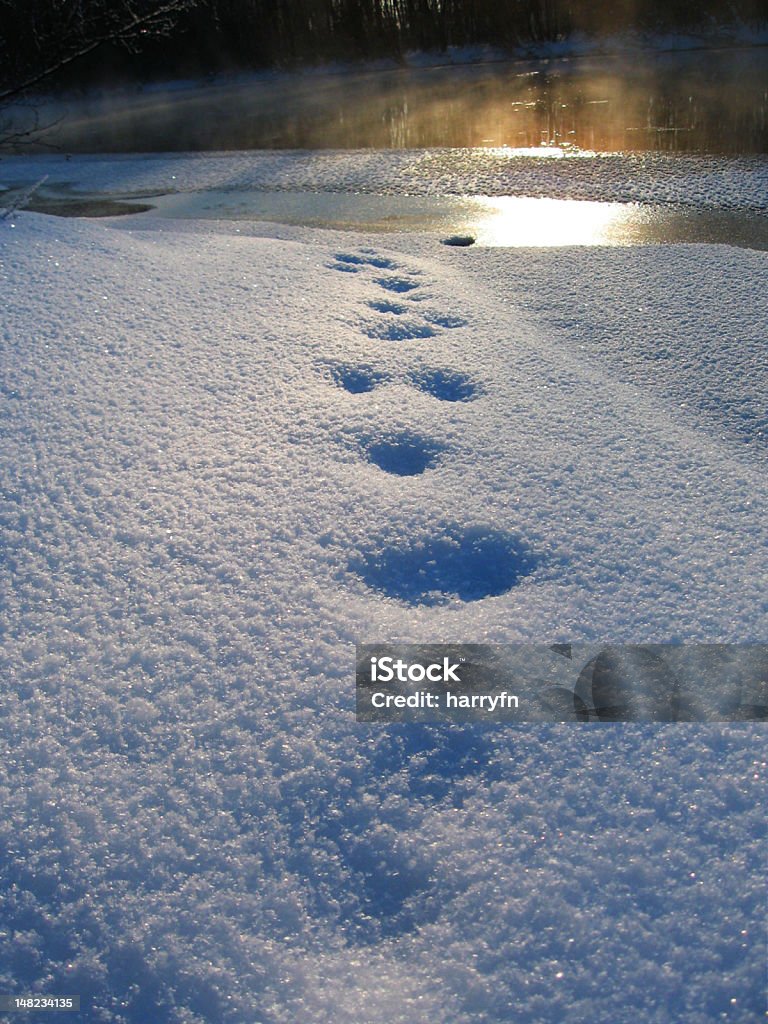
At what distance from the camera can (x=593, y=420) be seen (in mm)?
1775

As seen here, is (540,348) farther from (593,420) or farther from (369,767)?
(369,767)

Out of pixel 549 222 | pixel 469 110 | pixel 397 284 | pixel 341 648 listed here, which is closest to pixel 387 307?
pixel 397 284

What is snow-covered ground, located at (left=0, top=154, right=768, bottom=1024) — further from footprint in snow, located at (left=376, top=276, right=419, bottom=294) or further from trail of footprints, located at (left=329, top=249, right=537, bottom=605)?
footprint in snow, located at (left=376, top=276, right=419, bottom=294)

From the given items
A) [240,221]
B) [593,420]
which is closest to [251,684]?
[593,420]

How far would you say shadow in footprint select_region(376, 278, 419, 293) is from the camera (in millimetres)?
2643

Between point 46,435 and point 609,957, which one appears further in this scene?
point 46,435

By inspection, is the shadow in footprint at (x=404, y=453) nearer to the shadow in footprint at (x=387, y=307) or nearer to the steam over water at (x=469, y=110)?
the shadow in footprint at (x=387, y=307)

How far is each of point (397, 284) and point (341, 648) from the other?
1777 mm

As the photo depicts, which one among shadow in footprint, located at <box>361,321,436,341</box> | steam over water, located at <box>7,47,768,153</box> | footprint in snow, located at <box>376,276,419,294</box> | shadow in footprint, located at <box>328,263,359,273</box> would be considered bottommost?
shadow in footprint, located at <box>361,321,436,341</box>

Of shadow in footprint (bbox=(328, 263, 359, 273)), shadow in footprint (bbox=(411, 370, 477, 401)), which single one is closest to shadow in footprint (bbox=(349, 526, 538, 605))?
shadow in footprint (bbox=(411, 370, 477, 401))

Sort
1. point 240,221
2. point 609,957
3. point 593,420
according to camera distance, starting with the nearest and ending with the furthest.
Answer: point 609,957, point 593,420, point 240,221

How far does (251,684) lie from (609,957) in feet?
1.89

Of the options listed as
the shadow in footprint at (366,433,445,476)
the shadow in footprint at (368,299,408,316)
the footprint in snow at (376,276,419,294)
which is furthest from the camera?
the footprint in snow at (376,276,419,294)

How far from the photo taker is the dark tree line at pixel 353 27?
11273mm
